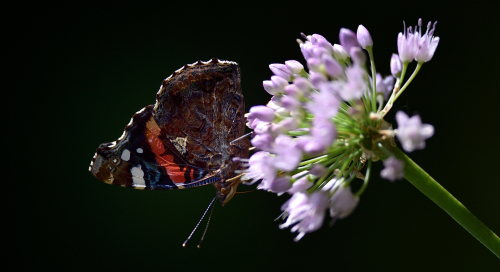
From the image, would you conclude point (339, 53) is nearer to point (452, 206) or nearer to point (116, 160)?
point (452, 206)

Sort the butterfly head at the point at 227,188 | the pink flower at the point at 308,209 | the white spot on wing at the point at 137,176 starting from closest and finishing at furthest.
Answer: the pink flower at the point at 308,209
the butterfly head at the point at 227,188
the white spot on wing at the point at 137,176

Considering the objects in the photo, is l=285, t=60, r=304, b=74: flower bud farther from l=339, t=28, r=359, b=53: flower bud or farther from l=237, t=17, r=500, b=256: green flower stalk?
l=339, t=28, r=359, b=53: flower bud

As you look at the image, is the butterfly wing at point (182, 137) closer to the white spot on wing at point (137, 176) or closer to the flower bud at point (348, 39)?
the white spot on wing at point (137, 176)

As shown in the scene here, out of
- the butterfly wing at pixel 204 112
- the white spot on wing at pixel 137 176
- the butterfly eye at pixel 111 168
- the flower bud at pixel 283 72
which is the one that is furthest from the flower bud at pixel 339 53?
the butterfly eye at pixel 111 168

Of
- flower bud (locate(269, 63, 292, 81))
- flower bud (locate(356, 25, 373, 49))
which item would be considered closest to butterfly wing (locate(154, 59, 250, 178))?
flower bud (locate(269, 63, 292, 81))

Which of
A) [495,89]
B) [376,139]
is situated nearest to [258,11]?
[495,89]
